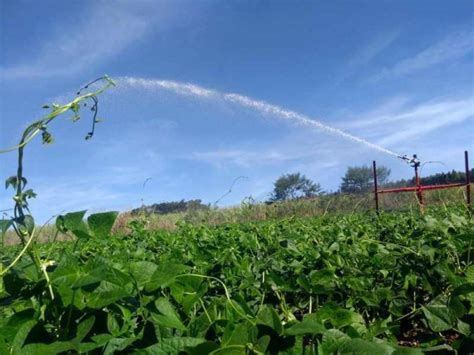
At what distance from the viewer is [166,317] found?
1017 millimetres

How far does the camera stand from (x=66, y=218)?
3.73ft

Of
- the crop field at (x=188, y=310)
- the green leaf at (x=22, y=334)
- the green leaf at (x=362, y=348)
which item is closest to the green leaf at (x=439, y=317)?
the crop field at (x=188, y=310)

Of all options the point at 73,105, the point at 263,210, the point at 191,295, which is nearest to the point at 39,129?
the point at 73,105

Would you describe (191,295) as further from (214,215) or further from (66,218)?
(214,215)

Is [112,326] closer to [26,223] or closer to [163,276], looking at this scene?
[163,276]

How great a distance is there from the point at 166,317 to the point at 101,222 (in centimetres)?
26

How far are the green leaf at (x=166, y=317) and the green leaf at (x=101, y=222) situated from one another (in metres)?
0.20

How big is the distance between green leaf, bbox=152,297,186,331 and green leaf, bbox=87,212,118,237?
202mm

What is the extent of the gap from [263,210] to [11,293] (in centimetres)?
1733

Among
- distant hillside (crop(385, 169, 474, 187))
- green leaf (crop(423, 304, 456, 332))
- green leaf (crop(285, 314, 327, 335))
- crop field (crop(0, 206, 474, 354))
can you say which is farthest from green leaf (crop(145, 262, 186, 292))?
distant hillside (crop(385, 169, 474, 187))

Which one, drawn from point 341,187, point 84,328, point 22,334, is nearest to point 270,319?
point 84,328

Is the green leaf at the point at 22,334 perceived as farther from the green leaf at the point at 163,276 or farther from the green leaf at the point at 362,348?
the green leaf at the point at 362,348

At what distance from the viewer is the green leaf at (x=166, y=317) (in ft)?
3.24

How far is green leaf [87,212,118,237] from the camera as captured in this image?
1.16 meters
